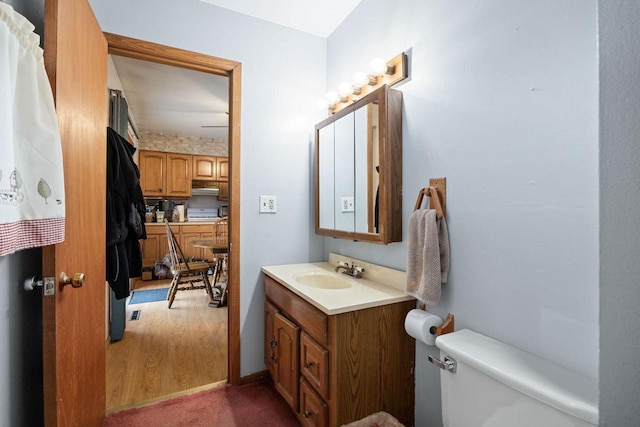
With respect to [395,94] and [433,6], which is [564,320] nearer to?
[395,94]

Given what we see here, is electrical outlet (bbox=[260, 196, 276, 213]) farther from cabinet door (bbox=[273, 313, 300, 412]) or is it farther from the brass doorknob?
the brass doorknob

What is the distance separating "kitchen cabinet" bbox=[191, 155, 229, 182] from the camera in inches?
220

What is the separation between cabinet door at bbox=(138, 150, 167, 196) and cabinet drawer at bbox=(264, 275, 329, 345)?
4.22m

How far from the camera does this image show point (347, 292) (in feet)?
4.81

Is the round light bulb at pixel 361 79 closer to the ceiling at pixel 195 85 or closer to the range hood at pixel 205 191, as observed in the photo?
the ceiling at pixel 195 85

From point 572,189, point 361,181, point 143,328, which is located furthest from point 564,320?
point 143,328

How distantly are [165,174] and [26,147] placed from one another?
15.8 ft

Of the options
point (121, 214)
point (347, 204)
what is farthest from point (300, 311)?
point (121, 214)

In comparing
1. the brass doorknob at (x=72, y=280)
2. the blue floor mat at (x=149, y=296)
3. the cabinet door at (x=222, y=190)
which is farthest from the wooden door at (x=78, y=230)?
the cabinet door at (x=222, y=190)

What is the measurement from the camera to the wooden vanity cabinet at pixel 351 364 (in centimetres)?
125

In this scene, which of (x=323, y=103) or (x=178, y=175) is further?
(x=178, y=175)

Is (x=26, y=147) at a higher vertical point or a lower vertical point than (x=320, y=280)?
higher

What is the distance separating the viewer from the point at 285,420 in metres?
1.63

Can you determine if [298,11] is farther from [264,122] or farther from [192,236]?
[192,236]
